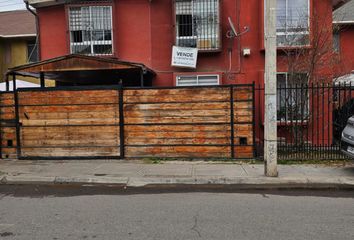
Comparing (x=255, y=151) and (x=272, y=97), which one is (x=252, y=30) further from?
(x=272, y=97)

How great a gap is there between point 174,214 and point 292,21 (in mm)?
9688

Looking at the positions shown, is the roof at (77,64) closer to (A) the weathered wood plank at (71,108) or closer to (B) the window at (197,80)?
(A) the weathered wood plank at (71,108)

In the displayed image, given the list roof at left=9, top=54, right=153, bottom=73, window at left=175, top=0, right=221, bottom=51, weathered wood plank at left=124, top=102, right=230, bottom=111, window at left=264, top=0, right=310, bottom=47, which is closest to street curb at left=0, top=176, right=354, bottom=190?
weathered wood plank at left=124, top=102, right=230, bottom=111


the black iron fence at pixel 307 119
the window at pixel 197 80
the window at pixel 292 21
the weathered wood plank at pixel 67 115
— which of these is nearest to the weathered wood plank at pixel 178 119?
the weathered wood plank at pixel 67 115

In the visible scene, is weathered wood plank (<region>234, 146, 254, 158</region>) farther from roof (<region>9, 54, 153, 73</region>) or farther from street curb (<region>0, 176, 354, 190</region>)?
roof (<region>9, 54, 153, 73</region>)

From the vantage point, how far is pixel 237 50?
525 inches

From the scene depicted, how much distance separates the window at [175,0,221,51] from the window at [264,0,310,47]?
217cm

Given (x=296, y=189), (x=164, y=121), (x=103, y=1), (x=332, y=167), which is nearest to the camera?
(x=296, y=189)

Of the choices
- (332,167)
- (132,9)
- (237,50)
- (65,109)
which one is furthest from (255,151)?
(132,9)

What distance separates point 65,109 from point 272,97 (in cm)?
567

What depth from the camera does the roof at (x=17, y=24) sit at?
822 inches

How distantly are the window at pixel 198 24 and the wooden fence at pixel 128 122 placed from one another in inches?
148

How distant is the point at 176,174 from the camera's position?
28.0 ft

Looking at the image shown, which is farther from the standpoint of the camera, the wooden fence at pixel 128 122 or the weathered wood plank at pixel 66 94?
the weathered wood plank at pixel 66 94
